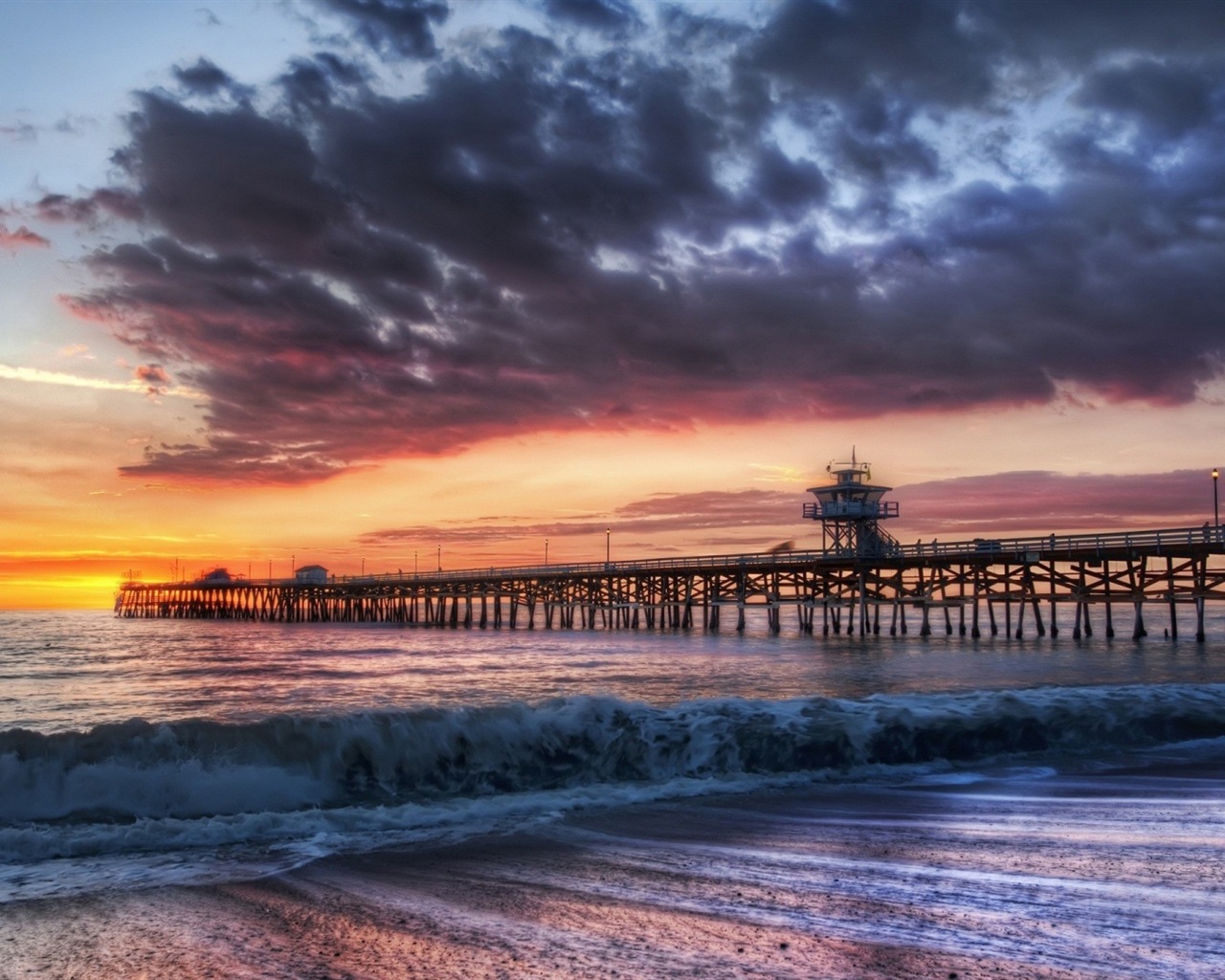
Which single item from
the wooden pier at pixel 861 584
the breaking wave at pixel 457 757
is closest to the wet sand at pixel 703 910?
the breaking wave at pixel 457 757

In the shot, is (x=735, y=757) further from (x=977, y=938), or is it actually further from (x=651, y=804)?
(x=977, y=938)

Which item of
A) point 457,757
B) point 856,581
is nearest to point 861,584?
point 856,581

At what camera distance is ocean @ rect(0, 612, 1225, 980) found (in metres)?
4.44

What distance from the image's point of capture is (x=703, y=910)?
4992 millimetres

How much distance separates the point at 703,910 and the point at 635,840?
199 centimetres

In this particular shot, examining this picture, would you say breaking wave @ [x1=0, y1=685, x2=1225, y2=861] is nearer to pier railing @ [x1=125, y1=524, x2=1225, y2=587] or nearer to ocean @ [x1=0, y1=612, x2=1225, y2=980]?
ocean @ [x1=0, y1=612, x2=1225, y2=980]

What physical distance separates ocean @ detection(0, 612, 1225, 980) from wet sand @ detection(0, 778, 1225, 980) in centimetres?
2

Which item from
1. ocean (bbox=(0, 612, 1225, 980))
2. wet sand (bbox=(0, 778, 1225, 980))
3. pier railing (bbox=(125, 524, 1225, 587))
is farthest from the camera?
pier railing (bbox=(125, 524, 1225, 587))

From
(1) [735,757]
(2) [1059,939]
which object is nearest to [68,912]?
(2) [1059,939]

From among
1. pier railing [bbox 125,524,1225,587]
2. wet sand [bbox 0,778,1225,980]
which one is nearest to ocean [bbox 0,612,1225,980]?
wet sand [bbox 0,778,1225,980]

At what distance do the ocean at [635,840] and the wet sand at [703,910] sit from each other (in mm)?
24

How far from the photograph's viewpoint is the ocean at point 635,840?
444cm

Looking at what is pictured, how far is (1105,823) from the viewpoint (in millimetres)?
7125

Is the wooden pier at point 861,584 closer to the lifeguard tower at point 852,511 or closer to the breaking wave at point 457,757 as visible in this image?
the lifeguard tower at point 852,511
